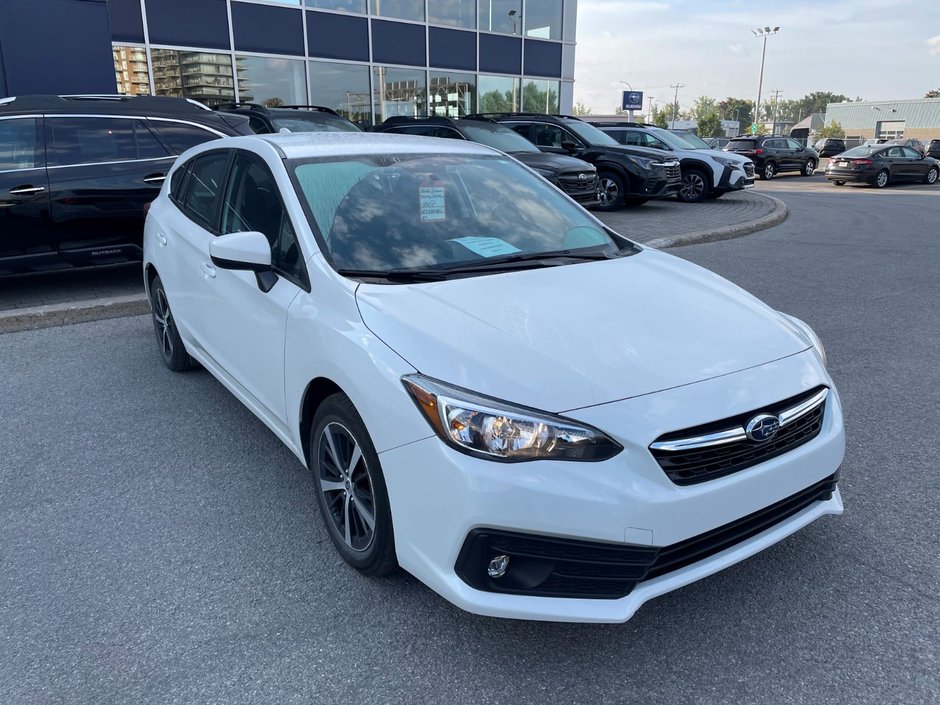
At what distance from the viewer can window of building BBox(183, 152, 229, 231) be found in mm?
4184

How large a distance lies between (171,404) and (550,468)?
Answer: 3.27 m

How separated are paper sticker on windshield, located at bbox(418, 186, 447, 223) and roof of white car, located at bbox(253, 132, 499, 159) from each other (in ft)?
1.15

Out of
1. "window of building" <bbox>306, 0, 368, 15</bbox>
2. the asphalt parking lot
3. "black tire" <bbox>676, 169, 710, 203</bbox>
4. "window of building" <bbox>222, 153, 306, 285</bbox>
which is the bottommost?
the asphalt parking lot

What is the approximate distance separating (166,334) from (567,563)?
3899 millimetres

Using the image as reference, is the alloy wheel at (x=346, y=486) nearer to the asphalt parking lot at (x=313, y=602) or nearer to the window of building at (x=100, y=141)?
the asphalt parking lot at (x=313, y=602)

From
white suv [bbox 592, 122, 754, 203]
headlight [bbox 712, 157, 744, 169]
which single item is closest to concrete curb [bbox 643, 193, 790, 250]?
white suv [bbox 592, 122, 754, 203]

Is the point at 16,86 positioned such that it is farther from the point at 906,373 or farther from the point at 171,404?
the point at 906,373

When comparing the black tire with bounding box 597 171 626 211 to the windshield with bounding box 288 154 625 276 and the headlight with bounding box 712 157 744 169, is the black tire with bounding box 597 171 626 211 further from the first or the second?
the windshield with bounding box 288 154 625 276

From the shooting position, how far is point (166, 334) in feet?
17.1

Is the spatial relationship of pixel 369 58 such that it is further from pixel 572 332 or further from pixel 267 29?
pixel 572 332

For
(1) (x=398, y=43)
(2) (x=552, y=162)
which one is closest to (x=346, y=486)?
(2) (x=552, y=162)

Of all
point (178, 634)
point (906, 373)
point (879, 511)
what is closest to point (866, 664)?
point (879, 511)

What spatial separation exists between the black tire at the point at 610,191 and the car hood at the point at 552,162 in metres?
1.59

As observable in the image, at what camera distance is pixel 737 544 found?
8.13 feet
